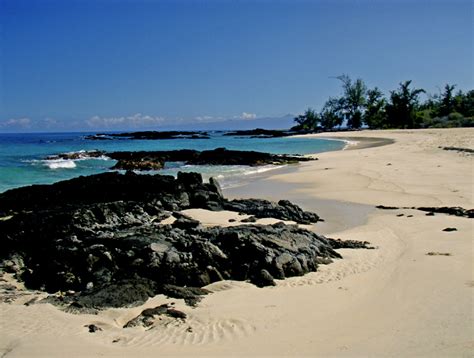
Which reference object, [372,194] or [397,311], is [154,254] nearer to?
[397,311]

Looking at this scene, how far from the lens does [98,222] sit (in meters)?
9.66

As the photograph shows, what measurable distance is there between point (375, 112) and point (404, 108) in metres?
13.3

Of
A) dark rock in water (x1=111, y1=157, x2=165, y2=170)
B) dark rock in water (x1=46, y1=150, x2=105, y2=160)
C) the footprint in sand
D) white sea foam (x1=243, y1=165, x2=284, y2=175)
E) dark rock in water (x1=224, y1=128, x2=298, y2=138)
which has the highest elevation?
dark rock in water (x1=224, y1=128, x2=298, y2=138)

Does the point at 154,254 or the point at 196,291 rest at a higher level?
the point at 154,254

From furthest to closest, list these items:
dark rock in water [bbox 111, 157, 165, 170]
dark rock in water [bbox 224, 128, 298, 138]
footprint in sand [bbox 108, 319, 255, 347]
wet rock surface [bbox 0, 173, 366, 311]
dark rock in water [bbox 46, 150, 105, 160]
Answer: dark rock in water [bbox 224, 128, 298, 138] < dark rock in water [bbox 46, 150, 105, 160] < dark rock in water [bbox 111, 157, 165, 170] < wet rock surface [bbox 0, 173, 366, 311] < footprint in sand [bbox 108, 319, 255, 347]

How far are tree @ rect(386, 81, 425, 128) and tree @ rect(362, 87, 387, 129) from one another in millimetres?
5946

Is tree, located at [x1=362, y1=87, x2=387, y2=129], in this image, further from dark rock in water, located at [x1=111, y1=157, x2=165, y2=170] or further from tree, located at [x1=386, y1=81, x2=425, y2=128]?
dark rock in water, located at [x1=111, y1=157, x2=165, y2=170]

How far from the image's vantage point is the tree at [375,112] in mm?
86294

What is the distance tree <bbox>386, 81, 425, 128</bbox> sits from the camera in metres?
74.6

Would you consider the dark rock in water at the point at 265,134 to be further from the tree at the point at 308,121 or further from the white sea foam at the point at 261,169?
the white sea foam at the point at 261,169

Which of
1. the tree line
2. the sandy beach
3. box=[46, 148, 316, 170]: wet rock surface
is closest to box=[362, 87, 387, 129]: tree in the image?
the tree line

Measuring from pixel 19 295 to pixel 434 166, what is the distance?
68.9ft

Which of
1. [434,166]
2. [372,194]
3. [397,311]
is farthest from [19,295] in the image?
[434,166]

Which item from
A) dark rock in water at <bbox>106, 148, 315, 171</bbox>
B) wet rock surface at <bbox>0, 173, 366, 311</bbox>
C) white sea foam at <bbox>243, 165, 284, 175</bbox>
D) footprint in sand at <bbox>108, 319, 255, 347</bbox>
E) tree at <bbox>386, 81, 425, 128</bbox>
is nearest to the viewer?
footprint in sand at <bbox>108, 319, 255, 347</bbox>
